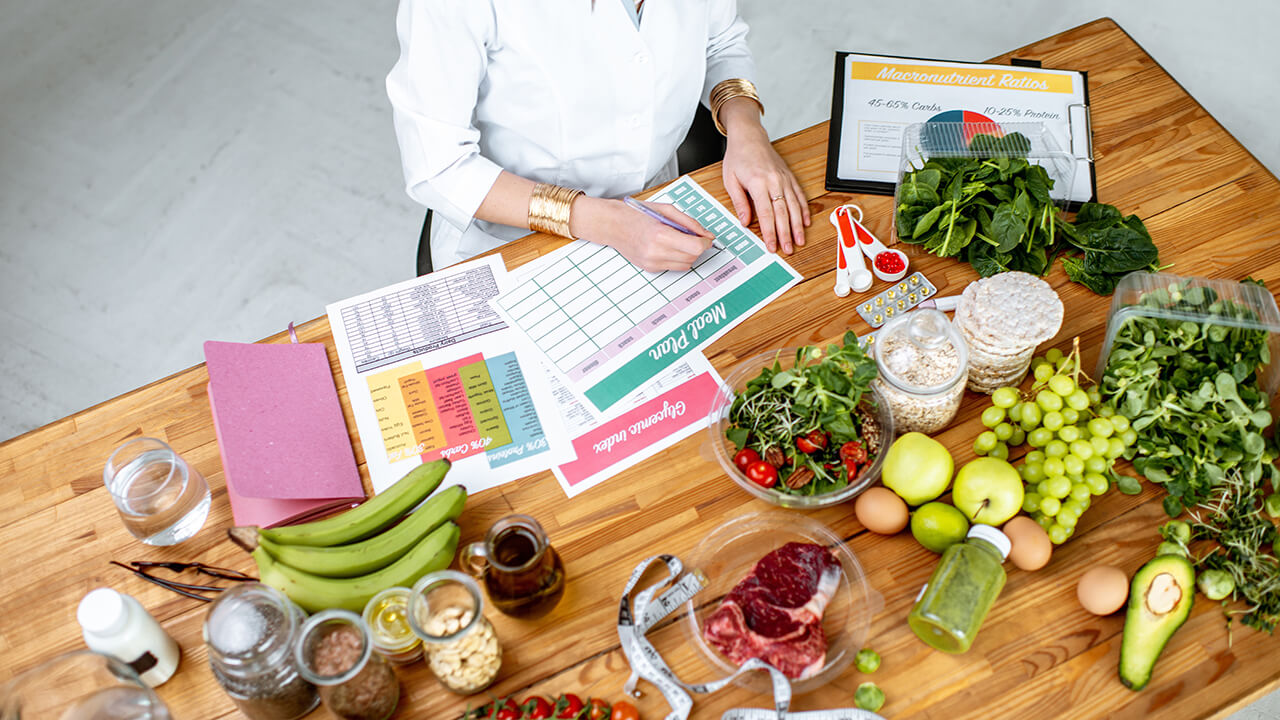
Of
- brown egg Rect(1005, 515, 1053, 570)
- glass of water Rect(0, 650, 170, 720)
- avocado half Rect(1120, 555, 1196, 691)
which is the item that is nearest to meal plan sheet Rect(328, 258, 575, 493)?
glass of water Rect(0, 650, 170, 720)

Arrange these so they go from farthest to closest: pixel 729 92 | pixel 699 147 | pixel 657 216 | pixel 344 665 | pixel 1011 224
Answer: pixel 699 147
pixel 729 92
pixel 657 216
pixel 1011 224
pixel 344 665

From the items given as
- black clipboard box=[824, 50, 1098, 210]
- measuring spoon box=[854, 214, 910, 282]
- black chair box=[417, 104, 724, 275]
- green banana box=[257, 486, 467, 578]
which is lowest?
black chair box=[417, 104, 724, 275]

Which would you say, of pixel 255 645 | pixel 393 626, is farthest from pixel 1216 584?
pixel 255 645

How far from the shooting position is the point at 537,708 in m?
0.93

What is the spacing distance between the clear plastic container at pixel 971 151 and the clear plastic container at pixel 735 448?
328 mm

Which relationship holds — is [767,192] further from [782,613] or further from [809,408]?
[782,613]

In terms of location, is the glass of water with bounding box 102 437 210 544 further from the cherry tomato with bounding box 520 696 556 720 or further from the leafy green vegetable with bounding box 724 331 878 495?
the leafy green vegetable with bounding box 724 331 878 495

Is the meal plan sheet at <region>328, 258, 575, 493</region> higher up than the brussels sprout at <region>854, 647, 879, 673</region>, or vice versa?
the meal plan sheet at <region>328, 258, 575, 493</region>

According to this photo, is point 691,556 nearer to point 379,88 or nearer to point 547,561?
point 547,561

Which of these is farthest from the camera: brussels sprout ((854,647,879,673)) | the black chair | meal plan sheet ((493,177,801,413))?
the black chair

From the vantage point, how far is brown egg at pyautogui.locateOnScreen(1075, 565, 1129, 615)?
3.14ft

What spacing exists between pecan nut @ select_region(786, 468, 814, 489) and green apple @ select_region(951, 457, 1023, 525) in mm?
186

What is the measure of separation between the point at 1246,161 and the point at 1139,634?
880 millimetres

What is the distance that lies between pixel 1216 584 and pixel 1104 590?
145 millimetres
